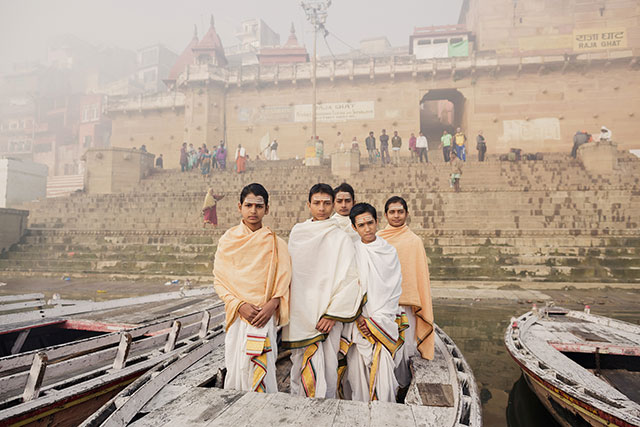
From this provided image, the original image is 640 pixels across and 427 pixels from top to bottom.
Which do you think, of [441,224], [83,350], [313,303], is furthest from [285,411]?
→ [441,224]

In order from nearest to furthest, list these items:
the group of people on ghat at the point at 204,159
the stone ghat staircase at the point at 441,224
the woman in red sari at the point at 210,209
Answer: the stone ghat staircase at the point at 441,224 < the woman in red sari at the point at 210,209 < the group of people on ghat at the point at 204,159

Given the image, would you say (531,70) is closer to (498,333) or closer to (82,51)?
(498,333)

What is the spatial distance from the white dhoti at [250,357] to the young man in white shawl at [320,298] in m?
0.13

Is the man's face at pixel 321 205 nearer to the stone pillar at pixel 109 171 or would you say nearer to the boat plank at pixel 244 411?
the boat plank at pixel 244 411

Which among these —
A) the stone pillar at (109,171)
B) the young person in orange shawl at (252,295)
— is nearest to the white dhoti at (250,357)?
the young person in orange shawl at (252,295)

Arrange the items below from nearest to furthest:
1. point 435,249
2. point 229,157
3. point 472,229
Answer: point 435,249 < point 472,229 < point 229,157

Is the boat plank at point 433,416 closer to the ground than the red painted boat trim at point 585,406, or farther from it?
farther from it

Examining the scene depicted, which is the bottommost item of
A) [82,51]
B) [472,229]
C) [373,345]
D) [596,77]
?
[373,345]

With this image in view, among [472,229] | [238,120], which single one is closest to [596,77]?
[472,229]

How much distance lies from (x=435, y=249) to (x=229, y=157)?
18.5 m

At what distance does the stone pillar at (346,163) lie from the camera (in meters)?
14.5

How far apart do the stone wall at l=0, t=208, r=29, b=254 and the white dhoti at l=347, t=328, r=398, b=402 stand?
14.0 metres

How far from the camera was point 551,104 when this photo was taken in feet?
69.8

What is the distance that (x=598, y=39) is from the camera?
22.2m
